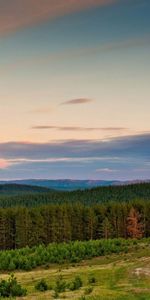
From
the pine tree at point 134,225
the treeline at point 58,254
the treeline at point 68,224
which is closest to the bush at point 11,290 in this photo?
the treeline at point 58,254

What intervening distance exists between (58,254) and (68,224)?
36789 millimetres

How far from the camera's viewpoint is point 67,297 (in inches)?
1593

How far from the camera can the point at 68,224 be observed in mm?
139375

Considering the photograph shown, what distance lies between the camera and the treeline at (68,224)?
446ft

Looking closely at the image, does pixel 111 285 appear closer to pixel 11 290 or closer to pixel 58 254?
pixel 11 290

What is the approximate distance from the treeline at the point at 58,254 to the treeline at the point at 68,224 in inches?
974

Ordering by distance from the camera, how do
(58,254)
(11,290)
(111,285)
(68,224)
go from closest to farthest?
(11,290) < (111,285) < (58,254) < (68,224)

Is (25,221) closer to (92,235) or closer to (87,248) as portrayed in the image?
(92,235)

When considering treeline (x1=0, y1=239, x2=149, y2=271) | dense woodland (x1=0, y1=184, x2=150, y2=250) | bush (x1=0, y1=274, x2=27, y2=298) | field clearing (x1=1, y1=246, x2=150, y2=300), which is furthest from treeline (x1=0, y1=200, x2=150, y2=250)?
bush (x1=0, y1=274, x2=27, y2=298)

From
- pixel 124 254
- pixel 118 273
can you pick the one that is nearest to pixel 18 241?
pixel 124 254

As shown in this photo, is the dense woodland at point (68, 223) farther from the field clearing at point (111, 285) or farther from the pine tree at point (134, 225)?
the field clearing at point (111, 285)

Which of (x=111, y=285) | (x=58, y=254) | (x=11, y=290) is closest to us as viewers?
(x=11, y=290)

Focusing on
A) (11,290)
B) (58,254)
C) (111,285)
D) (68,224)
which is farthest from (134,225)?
(11,290)

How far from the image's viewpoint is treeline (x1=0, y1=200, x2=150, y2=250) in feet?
446
